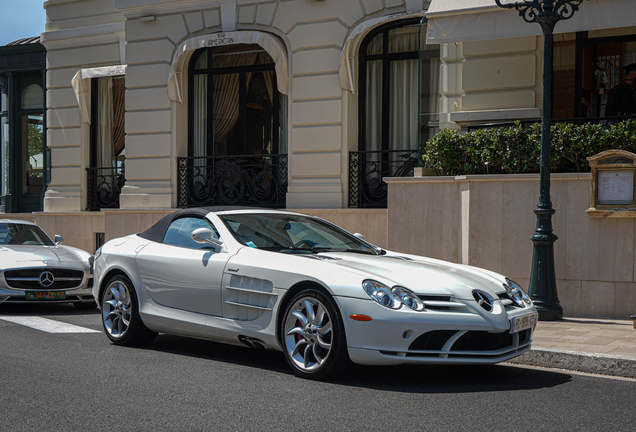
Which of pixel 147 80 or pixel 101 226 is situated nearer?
pixel 147 80

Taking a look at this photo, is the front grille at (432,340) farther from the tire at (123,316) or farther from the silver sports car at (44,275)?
the silver sports car at (44,275)

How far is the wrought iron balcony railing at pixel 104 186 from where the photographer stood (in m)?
18.1

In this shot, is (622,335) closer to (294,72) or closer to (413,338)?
(413,338)

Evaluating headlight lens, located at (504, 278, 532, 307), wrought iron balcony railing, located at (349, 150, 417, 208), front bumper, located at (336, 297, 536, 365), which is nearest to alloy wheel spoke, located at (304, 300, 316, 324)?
front bumper, located at (336, 297, 536, 365)

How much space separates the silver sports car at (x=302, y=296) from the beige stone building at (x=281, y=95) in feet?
15.0

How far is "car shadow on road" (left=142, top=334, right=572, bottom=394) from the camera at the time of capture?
5633 mm

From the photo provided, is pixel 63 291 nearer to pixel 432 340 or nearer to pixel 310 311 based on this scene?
pixel 310 311

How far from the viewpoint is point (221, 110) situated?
16688 millimetres

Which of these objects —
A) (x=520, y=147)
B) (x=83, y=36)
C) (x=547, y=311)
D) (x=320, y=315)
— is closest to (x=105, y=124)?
(x=83, y=36)

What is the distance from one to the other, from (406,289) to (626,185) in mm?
5284

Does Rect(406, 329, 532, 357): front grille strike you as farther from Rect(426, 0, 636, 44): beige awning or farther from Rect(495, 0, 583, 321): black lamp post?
Rect(426, 0, 636, 44): beige awning

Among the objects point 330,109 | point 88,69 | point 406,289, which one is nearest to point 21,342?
point 406,289

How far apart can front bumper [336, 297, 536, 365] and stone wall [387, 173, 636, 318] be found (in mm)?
4800

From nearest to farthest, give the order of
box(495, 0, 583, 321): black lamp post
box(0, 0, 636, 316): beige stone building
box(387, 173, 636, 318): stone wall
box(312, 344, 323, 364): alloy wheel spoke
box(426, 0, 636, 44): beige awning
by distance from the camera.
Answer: box(312, 344, 323, 364): alloy wheel spoke < box(495, 0, 583, 321): black lamp post < box(387, 173, 636, 318): stone wall < box(426, 0, 636, 44): beige awning < box(0, 0, 636, 316): beige stone building
